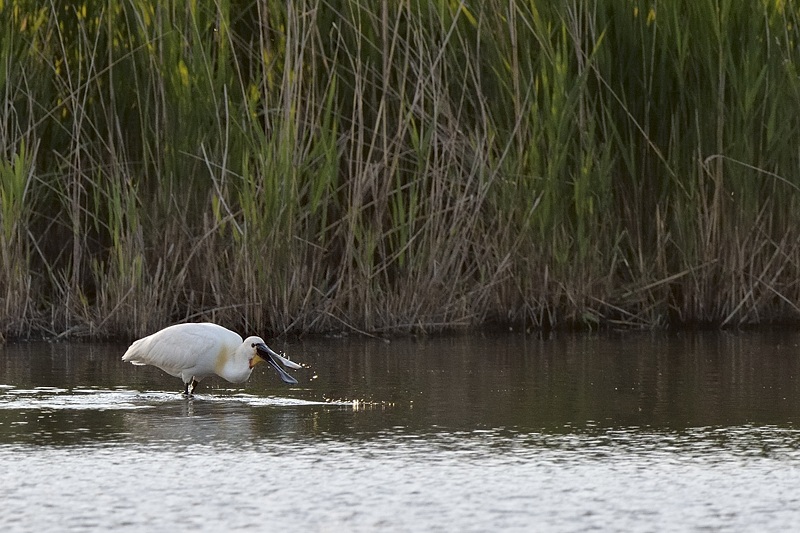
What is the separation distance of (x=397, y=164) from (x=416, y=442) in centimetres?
450

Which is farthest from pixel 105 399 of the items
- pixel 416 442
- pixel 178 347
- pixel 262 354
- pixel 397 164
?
pixel 397 164

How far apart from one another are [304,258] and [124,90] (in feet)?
5.72

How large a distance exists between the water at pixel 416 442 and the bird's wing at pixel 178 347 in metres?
0.19

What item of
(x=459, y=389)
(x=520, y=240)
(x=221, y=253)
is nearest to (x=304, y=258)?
(x=221, y=253)

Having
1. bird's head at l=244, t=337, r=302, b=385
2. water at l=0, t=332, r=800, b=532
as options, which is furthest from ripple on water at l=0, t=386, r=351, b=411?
bird's head at l=244, t=337, r=302, b=385

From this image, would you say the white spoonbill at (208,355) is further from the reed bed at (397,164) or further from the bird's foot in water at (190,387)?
the reed bed at (397,164)

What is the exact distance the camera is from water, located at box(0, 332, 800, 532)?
16.6 ft

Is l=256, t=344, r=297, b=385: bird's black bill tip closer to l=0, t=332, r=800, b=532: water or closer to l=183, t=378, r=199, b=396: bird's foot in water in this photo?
l=0, t=332, r=800, b=532: water

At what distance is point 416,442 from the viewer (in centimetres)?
641

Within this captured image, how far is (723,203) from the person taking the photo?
10.9 m

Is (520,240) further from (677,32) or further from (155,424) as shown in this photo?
(155,424)

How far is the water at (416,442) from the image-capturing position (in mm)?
5062

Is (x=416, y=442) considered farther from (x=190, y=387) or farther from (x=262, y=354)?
(x=190, y=387)

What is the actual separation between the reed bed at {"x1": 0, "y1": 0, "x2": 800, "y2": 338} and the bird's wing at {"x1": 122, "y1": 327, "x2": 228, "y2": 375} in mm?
1892
